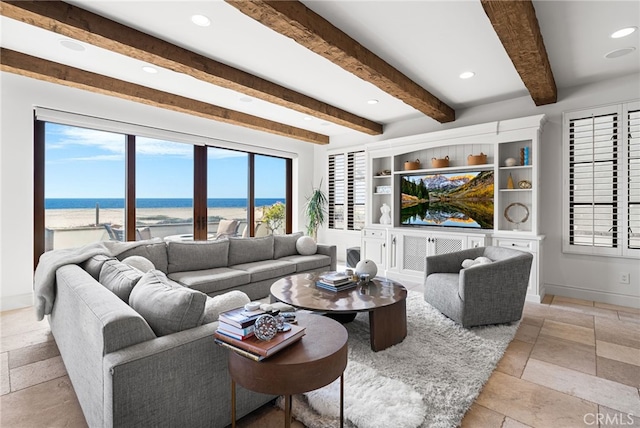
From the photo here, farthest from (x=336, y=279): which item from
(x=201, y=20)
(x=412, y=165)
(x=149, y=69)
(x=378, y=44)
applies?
(x=412, y=165)

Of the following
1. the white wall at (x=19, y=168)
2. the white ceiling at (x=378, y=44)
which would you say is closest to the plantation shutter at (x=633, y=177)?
the white ceiling at (x=378, y=44)

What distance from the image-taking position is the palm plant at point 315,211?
6488mm

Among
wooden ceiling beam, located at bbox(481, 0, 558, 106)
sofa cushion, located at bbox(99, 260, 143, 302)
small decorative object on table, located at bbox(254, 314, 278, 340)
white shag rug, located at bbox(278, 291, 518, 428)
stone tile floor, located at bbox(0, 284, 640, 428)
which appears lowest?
stone tile floor, located at bbox(0, 284, 640, 428)

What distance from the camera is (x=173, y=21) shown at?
2496 millimetres

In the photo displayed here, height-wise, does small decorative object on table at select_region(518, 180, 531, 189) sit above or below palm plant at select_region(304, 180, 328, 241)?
above

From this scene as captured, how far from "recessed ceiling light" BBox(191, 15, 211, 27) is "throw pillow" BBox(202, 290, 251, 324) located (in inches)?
82.0

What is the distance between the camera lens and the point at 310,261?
4.52 metres

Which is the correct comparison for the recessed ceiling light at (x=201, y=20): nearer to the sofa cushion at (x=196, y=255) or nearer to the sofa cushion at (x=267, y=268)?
the sofa cushion at (x=196, y=255)

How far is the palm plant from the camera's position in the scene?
6.49 metres

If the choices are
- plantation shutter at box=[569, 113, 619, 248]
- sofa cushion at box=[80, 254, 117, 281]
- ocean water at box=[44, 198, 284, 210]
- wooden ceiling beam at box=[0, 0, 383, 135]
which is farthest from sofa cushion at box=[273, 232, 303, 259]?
plantation shutter at box=[569, 113, 619, 248]

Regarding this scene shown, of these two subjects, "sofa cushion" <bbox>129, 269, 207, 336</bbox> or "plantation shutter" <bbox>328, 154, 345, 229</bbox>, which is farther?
"plantation shutter" <bbox>328, 154, 345, 229</bbox>

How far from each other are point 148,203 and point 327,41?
12.0 ft

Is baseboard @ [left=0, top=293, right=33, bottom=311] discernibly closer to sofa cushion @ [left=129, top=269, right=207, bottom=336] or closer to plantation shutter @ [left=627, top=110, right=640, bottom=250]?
sofa cushion @ [left=129, top=269, right=207, bottom=336]

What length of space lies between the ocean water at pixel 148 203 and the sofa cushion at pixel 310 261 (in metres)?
1.83
